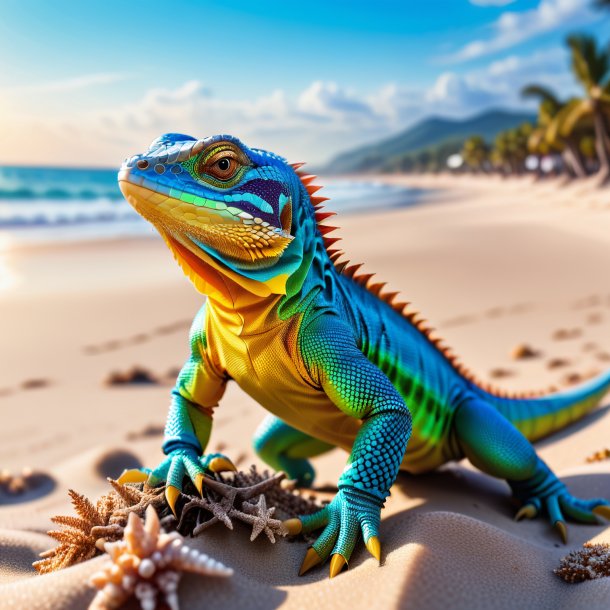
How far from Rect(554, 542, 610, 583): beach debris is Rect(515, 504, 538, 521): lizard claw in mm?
745

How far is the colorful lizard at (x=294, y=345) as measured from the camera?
2.72 meters

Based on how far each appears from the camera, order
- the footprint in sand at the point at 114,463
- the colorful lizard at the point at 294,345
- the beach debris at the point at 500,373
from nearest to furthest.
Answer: the colorful lizard at the point at 294,345 < the footprint in sand at the point at 114,463 < the beach debris at the point at 500,373

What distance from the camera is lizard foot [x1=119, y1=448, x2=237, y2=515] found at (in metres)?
2.89

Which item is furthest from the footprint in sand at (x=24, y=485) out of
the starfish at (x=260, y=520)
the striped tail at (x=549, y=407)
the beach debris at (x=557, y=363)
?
the beach debris at (x=557, y=363)

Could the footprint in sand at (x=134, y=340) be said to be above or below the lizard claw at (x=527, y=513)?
above

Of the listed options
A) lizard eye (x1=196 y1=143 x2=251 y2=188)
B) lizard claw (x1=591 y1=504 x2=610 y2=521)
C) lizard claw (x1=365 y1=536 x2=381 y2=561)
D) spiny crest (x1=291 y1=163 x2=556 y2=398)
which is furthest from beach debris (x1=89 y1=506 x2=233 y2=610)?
lizard claw (x1=591 y1=504 x2=610 y2=521)

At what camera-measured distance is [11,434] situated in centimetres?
636

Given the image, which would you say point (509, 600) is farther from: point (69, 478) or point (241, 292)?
point (69, 478)

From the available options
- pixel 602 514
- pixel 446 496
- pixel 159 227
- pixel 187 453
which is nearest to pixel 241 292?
pixel 159 227

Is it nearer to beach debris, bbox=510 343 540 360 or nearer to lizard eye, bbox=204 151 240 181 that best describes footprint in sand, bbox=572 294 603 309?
beach debris, bbox=510 343 540 360

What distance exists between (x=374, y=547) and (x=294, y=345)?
2.96ft

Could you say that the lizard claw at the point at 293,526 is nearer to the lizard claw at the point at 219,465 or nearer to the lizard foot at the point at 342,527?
the lizard foot at the point at 342,527

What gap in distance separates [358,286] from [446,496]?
56.6 inches

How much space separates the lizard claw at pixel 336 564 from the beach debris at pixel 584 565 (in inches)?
38.3
